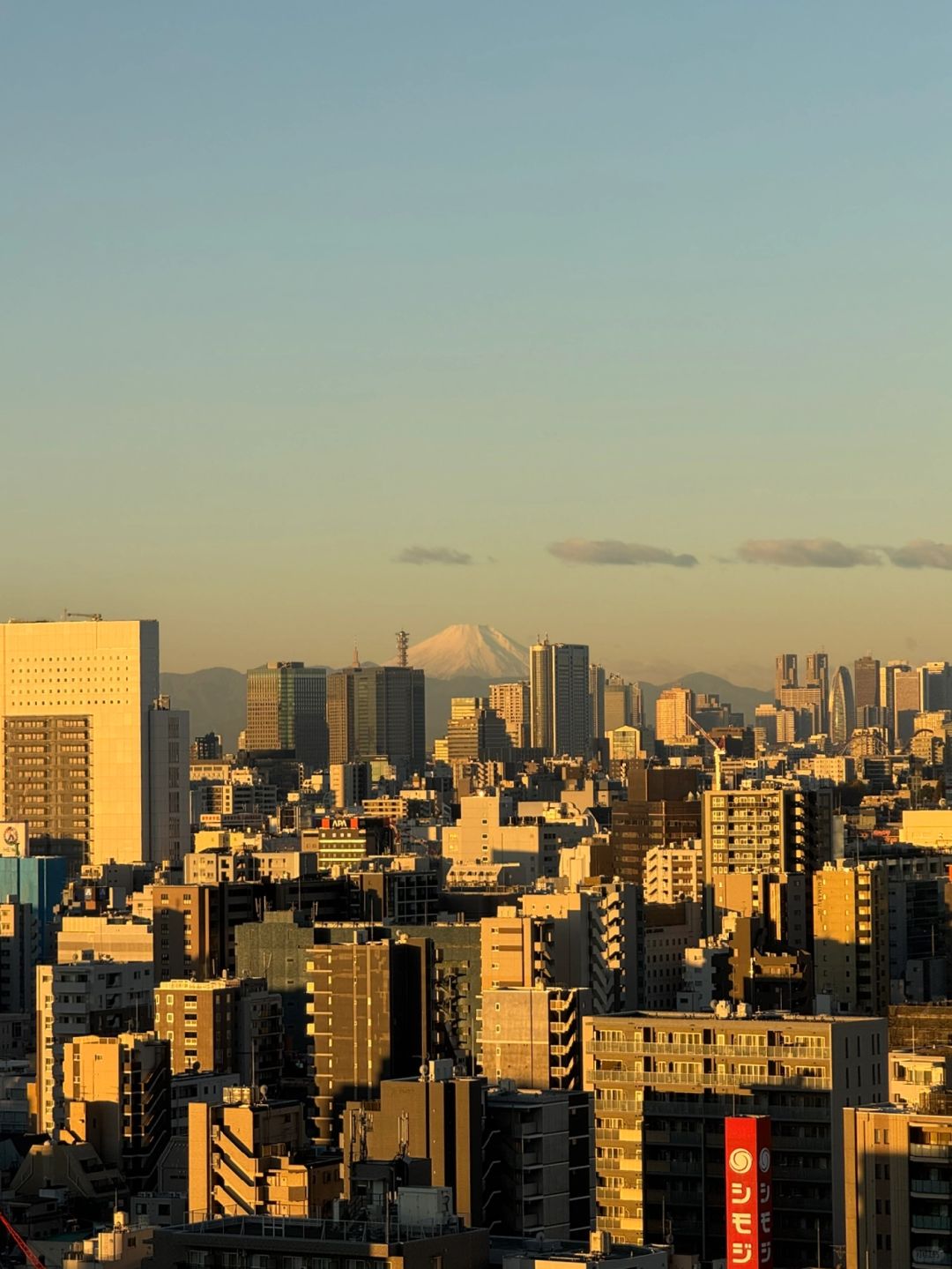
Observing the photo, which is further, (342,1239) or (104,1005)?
(104,1005)

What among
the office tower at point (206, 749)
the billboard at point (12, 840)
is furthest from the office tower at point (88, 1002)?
the office tower at point (206, 749)

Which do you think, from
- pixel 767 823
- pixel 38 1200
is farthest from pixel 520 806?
pixel 38 1200

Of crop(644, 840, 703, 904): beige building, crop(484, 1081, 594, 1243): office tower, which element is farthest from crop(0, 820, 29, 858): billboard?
crop(484, 1081, 594, 1243): office tower

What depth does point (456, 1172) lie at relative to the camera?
114 ft

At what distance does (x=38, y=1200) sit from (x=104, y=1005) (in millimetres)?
14177

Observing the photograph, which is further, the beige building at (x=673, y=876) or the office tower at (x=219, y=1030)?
the beige building at (x=673, y=876)

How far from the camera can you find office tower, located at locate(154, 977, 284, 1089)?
53.2 m

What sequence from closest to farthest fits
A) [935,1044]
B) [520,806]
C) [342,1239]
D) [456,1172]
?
1. [342,1239]
2. [456,1172]
3. [935,1044]
4. [520,806]

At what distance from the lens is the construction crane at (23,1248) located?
3622 centimetres

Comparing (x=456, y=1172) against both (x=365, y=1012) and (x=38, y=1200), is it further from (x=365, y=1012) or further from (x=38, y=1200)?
(x=365, y=1012)

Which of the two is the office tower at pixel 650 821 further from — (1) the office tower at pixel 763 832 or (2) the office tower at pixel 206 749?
(2) the office tower at pixel 206 749

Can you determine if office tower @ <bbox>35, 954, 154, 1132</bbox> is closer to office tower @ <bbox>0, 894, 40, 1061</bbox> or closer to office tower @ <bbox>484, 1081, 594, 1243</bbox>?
office tower @ <bbox>0, 894, 40, 1061</bbox>

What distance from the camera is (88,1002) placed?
5509 cm

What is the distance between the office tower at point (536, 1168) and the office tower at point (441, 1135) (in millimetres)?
376
